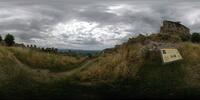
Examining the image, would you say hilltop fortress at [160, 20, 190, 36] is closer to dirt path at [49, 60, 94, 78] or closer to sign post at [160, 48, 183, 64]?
sign post at [160, 48, 183, 64]

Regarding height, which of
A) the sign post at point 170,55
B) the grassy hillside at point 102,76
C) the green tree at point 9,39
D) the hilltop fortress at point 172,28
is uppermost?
the hilltop fortress at point 172,28

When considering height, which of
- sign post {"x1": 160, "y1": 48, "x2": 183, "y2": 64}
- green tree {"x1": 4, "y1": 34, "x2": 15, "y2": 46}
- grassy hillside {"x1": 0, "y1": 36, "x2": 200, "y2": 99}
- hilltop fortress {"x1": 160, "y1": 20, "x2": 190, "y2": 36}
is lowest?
grassy hillside {"x1": 0, "y1": 36, "x2": 200, "y2": 99}

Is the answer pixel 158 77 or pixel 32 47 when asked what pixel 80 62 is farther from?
pixel 158 77

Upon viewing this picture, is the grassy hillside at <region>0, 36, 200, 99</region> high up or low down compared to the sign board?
down

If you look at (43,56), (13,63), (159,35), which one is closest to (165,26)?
(159,35)

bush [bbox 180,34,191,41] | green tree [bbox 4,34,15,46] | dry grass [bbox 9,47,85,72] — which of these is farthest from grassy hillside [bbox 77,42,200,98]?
green tree [bbox 4,34,15,46]

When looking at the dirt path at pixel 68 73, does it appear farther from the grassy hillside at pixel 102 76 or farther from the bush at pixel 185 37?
the bush at pixel 185 37

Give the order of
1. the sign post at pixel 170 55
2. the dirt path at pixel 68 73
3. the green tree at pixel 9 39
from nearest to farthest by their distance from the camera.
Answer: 1. the dirt path at pixel 68 73
2. the sign post at pixel 170 55
3. the green tree at pixel 9 39

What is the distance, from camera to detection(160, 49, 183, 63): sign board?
24.6 m

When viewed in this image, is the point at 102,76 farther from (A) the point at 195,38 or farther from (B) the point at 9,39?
(A) the point at 195,38

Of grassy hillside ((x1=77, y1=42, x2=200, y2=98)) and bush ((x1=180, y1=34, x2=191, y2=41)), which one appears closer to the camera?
grassy hillside ((x1=77, y1=42, x2=200, y2=98))

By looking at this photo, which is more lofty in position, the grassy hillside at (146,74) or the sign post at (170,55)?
the sign post at (170,55)

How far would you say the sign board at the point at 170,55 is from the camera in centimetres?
2461

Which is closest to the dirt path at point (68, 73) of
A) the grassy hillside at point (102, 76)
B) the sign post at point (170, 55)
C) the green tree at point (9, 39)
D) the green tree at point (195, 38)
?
the grassy hillside at point (102, 76)
